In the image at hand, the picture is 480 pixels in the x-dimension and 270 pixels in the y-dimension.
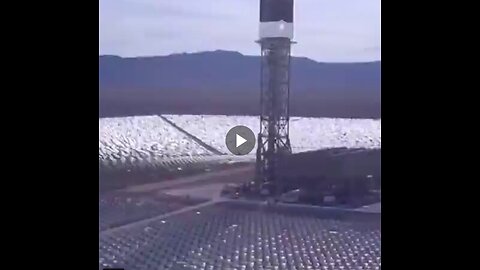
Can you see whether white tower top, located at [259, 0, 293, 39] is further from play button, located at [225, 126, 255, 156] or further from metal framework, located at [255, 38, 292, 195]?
play button, located at [225, 126, 255, 156]

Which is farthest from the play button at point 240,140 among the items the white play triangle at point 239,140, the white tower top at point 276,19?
the white tower top at point 276,19

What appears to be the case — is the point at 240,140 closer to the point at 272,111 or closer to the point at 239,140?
the point at 239,140

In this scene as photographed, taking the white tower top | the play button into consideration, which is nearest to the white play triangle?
the play button

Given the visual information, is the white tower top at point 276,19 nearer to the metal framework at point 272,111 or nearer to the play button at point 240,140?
the metal framework at point 272,111

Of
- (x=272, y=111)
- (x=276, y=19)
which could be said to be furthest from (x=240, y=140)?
(x=276, y=19)
